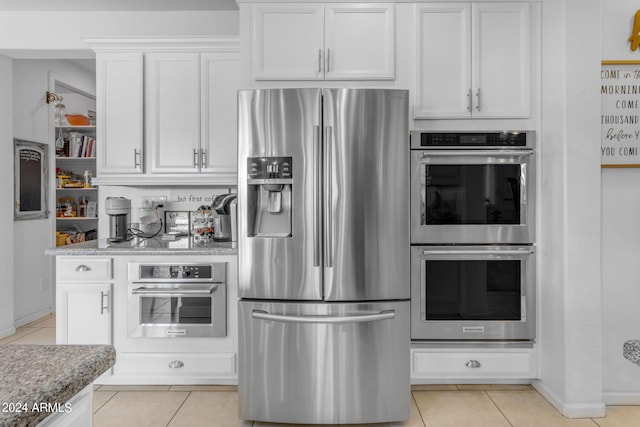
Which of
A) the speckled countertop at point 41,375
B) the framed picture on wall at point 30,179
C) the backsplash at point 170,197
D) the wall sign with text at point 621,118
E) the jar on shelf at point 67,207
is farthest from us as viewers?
the jar on shelf at point 67,207

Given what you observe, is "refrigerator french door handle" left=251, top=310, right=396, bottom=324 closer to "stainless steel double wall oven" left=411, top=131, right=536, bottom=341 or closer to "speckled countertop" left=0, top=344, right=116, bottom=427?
"stainless steel double wall oven" left=411, top=131, right=536, bottom=341

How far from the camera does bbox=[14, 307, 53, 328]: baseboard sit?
4.17 m

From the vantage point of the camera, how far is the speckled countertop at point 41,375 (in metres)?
0.61

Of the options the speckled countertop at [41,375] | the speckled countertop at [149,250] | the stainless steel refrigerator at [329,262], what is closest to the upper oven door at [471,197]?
the stainless steel refrigerator at [329,262]

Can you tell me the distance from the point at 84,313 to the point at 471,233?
98.1 inches

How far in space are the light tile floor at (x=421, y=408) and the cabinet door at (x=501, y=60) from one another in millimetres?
1761

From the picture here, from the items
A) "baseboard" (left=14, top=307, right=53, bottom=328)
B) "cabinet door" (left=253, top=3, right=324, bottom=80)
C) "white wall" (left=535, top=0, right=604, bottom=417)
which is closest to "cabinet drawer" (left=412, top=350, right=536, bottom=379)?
"white wall" (left=535, top=0, right=604, bottom=417)

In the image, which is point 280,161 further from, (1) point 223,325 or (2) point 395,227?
(1) point 223,325

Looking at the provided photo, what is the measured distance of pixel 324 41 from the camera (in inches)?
106

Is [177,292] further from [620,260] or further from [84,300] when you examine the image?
[620,260]

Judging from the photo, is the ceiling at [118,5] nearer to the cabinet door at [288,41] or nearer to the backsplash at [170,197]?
the cabinet door at [288,41]

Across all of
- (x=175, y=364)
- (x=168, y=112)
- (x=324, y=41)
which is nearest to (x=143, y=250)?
(x=175, y=364)

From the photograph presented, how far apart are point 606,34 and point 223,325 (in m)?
2.91

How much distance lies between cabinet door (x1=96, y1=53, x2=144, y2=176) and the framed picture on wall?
159 cm
